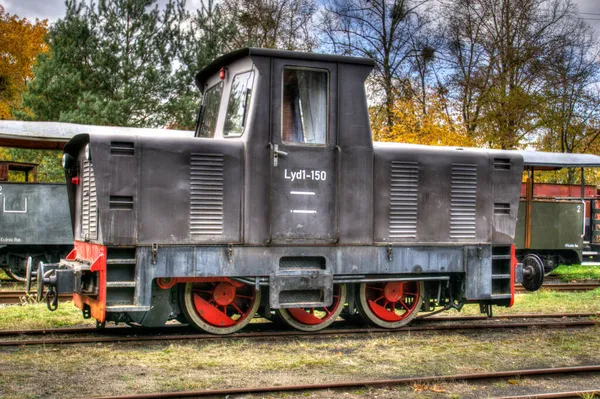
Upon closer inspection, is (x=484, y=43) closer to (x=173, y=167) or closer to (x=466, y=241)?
(x=466, y=241)

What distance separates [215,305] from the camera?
846 centimetres

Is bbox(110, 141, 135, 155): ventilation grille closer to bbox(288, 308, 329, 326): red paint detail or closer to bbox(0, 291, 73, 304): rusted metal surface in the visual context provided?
bbox(288, 308, 329, 326): red paint detail

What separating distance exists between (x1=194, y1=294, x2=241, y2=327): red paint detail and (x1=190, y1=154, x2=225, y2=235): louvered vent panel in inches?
37.0

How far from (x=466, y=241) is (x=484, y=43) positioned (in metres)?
20.6

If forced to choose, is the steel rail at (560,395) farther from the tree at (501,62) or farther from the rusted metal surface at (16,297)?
the tree at (501,62)

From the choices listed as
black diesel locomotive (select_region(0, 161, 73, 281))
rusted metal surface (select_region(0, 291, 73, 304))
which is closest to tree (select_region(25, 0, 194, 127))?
black diesel locomotive (select_region(0, 161, 73, 281))

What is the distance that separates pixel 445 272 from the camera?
9172 mm

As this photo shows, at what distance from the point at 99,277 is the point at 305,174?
2624 mm

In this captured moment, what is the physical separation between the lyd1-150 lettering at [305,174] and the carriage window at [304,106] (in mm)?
374


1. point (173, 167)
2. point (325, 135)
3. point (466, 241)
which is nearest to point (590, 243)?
point (466, 241)

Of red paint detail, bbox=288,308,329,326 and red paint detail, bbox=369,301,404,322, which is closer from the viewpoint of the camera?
red paint detail, bbox=288,308,329,326

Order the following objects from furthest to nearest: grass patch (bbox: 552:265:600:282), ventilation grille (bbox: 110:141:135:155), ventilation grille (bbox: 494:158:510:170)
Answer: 1. grass patch (bbox: 552:265:600:282)
2. ventilation grille (bbox: 494:158:510:170)
3. ventilation grille (bbox: 110:141:135:155)

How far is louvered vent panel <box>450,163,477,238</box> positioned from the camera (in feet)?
29.9

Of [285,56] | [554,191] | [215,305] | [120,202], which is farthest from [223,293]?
[554,191]
